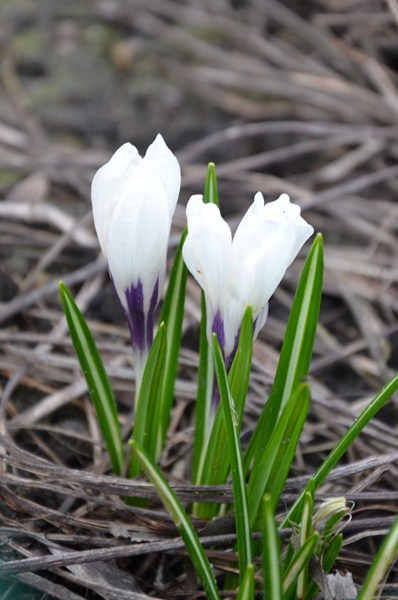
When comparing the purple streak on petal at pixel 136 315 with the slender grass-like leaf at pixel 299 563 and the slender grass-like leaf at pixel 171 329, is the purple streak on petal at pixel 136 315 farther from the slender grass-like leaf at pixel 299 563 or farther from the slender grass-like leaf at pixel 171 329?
the slender grass-like leaf at pixel 299 563

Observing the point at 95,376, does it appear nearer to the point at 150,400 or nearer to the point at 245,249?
the point at 150,400

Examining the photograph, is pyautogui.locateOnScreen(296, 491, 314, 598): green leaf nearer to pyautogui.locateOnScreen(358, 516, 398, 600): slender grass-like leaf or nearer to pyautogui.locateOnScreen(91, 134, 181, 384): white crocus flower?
pyautogui.locateOnScreen(358, 516, 398, 600): slender grass-like leaf

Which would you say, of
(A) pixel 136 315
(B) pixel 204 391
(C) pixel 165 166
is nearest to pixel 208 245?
(C) pixel 165 166

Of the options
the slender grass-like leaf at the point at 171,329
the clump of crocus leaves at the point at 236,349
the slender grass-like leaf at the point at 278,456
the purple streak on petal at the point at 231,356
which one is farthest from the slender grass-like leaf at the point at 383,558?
the slender grass-like leaf at the point at 171,329

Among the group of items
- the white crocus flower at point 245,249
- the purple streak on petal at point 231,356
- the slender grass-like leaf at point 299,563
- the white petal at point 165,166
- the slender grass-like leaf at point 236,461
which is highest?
the white petal at point 165,166

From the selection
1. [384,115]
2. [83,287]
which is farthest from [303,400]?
[384,115]

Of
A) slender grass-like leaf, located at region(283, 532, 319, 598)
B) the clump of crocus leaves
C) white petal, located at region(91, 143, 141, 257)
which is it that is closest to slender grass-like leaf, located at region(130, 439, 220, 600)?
the clump of crocus leaves

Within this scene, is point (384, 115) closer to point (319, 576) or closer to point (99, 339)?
point (99, 339)
